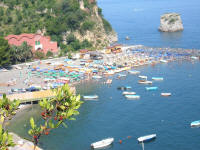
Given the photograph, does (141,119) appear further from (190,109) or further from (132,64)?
(132,64)

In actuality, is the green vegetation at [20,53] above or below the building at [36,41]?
below

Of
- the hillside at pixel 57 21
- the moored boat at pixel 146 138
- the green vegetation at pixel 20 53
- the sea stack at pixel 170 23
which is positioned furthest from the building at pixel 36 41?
the sea stack at pixel 170 23

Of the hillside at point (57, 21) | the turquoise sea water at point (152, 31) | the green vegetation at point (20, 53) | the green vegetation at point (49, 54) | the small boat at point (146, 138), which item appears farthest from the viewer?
the turquoise sea water at point (152, 31)

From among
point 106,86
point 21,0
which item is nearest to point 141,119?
point 106,86

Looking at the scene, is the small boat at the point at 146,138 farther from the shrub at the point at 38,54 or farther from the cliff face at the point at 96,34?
the cliff face at the point at 96,34

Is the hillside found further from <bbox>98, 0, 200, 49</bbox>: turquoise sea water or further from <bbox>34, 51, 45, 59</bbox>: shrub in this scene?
<bbox>98, 0, 200, 49</bbox>: turquoise sea water

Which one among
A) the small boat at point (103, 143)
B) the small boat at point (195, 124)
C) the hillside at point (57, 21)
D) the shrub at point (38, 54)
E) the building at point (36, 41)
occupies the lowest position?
the small boat at point (103, 143)

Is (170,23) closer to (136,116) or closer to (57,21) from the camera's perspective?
(57,21)

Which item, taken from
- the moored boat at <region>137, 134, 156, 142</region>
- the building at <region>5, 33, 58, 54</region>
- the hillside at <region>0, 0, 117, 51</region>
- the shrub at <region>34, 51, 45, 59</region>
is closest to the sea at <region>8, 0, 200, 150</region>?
the moored boat at <region>137, 134, 156, 142</region>

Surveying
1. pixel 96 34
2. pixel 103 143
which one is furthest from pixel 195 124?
pixel 96 34
